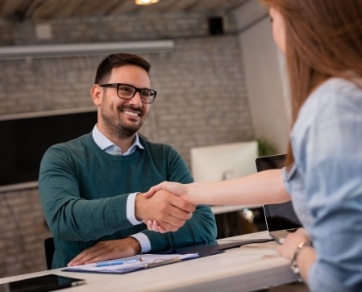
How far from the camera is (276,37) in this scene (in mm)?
1376

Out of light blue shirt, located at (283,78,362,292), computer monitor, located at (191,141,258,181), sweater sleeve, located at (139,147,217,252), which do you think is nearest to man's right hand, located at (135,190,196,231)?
sweater sleeve, located at (139,147,217,252)

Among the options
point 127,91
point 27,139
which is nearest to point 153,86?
point 27,139

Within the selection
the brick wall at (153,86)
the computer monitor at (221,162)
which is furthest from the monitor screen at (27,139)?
the computer monitor at (221,162)

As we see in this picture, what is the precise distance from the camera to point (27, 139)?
7.15m

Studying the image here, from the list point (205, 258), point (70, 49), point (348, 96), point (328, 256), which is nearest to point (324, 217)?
point (328, 256)

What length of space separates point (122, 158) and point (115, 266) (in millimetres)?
876

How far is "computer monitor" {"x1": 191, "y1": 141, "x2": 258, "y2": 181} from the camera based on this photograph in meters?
5.71

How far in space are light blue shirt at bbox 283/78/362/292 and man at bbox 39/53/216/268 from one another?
3.26 ft

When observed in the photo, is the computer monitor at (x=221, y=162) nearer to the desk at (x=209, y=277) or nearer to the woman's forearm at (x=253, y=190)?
the woman's forearm at (x=253, y=190)

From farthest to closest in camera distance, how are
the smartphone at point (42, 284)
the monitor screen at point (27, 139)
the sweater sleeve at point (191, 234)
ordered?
the monitor screen at point (27, 139), the sweater sleeve at point (191, 234), the smartphone at point (42, 284)

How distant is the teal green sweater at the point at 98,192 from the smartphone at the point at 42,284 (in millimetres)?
290

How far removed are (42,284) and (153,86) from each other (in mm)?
6157

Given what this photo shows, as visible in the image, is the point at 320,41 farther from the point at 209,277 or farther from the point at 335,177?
the point at 209,277

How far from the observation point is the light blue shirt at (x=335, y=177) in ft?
3.69
